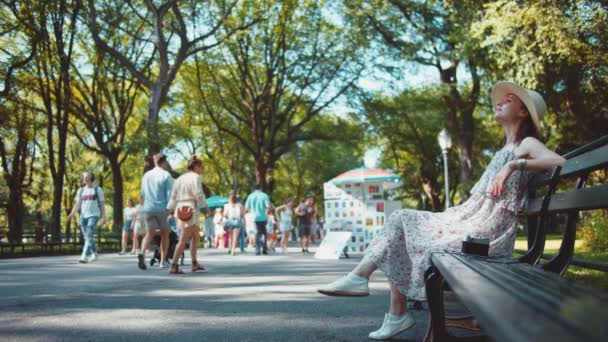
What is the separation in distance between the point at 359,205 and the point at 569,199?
16.3 m

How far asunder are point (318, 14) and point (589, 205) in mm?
26867

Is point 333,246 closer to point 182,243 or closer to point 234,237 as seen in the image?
point 234,237

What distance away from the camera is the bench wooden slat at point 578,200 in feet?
8.43

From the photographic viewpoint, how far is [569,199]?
10.1 feet

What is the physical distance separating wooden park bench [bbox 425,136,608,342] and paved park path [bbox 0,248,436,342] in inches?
36.3

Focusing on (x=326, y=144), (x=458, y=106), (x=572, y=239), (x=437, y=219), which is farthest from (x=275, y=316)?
(x=326, y=144)

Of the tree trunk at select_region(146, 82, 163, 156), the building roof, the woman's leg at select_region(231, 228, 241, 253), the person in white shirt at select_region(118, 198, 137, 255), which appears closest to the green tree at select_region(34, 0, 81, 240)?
the person in white shirt at select_region(118, 198, 137, 255)

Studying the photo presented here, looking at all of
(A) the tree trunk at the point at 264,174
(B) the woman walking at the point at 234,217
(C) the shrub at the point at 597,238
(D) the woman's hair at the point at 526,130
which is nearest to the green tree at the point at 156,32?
(B) the woman walking at the point at 234,217

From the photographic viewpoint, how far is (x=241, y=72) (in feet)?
96.8

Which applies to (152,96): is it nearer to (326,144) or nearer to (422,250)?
(326,144)

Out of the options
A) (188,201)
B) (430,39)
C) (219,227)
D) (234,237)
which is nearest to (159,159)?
(188,201)

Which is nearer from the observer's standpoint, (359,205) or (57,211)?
(359,205)

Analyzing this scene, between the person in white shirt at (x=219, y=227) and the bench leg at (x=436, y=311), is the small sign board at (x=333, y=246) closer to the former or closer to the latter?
the bench leg at (x=436, y=311)

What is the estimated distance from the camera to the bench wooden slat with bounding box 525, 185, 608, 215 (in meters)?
2.57
